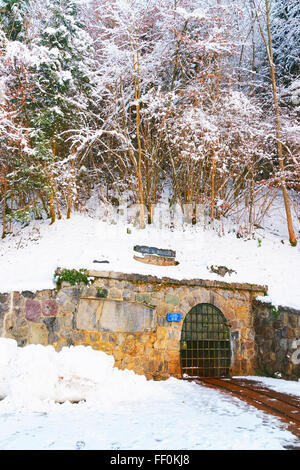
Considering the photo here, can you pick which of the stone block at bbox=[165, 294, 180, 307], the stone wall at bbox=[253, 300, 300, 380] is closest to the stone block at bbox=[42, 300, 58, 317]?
the stone block at bbox=[165, 294, 180, 307]

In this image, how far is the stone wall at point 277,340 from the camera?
285 inches

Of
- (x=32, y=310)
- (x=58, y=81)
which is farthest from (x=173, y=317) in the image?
(x=58, y=81)

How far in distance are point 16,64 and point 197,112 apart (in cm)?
562

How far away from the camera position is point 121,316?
669cm

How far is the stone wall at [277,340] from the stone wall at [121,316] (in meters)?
0.63

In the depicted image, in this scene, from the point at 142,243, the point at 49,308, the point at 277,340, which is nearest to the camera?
the point at 49,308

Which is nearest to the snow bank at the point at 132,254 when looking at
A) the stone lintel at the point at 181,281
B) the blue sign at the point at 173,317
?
the stone lintel at the point at 181,281

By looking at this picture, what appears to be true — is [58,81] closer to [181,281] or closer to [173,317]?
[181,281]

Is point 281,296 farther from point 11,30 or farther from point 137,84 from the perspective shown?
point 11,30

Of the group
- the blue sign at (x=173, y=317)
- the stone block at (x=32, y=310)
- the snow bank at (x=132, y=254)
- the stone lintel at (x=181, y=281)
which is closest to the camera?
the stone block at (x=32, y=310)

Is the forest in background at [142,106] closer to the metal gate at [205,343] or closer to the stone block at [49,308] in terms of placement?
the metal gate at [205,343]

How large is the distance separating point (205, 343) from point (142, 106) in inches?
330

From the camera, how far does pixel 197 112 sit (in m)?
10.5
